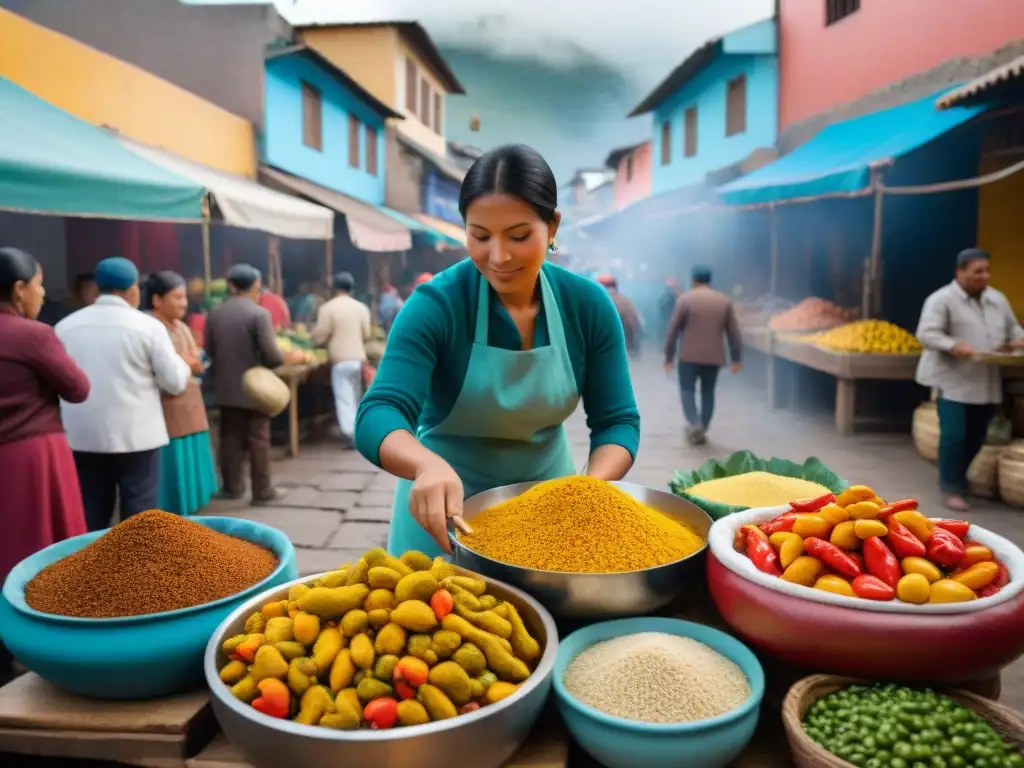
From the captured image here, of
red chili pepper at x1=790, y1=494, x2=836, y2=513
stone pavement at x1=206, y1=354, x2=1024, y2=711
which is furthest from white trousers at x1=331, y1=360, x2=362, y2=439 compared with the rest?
red chili pepper at x1=790, y1=494, x2=836, y2=513

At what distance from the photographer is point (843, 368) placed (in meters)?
8.19

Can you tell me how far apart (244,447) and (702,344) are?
486 cm

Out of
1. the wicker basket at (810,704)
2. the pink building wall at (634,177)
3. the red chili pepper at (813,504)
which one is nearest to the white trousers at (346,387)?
the red chili pepper at (813,504)

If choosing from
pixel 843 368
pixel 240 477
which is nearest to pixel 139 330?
pixel 240 477

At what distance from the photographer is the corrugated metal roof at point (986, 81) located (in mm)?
6406

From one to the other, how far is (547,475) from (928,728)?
1254 millimetres

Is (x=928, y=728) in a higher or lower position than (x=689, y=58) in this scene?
lower

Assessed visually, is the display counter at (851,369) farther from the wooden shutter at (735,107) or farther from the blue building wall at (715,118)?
the wooden shutter at (735,107)

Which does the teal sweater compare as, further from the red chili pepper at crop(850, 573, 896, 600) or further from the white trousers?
the white trousers

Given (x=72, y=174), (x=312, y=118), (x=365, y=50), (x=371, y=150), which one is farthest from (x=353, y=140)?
(x=72, y=174)

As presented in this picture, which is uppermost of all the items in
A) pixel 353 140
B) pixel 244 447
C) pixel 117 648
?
pixel 353 140

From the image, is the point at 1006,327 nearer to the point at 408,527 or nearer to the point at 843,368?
the point at 843,368

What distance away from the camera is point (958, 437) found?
579cm

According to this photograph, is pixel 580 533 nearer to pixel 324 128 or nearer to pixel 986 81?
pixel 986 81
